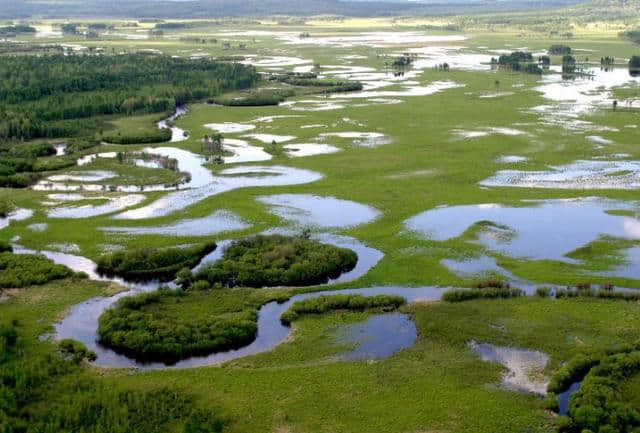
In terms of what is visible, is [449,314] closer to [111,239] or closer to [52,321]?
[52,321]

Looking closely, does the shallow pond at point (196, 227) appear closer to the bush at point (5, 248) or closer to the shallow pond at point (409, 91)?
the bush at point (5, 248)

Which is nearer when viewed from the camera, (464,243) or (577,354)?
(577,354)

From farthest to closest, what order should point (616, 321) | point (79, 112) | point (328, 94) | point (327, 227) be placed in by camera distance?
point (328, 94), point (79, 112), point (327, 227), point (616, 321)

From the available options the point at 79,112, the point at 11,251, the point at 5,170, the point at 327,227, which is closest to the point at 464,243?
the point at 327,227

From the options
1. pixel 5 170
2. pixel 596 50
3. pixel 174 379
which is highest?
pixel 596 50

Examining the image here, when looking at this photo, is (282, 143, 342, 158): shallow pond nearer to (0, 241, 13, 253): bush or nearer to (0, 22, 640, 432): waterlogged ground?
(0, 22, 640, 432): waterlogged ground

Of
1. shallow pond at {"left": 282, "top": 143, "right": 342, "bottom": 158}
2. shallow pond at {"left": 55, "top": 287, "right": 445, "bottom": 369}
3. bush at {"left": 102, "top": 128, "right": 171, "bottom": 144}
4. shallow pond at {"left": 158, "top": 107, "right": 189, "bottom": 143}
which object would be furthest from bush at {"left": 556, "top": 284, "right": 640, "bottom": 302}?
bush at {"left": 102, "top": 128, "right": 171, "bottom": 144}

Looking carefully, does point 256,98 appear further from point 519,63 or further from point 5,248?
point 519,63

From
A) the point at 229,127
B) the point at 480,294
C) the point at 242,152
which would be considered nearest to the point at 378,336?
the point at 480,294
